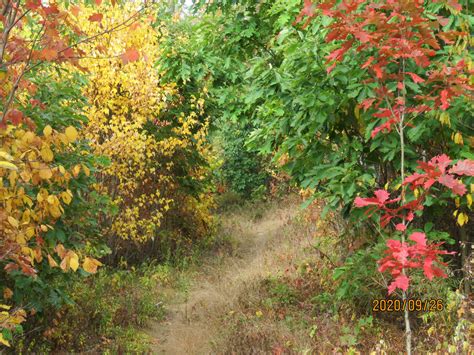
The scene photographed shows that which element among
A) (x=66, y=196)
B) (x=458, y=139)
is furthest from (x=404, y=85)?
(x=66, y=196)

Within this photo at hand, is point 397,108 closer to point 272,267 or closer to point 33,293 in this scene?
point 33,293

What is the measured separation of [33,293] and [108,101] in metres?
4.39

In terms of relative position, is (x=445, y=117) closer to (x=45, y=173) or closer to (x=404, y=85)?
(x=404, y=85)

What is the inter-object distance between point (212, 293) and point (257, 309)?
156cm

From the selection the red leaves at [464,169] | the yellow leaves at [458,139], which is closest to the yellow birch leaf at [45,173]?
the red leaves at [464,169]

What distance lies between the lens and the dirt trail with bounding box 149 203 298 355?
657cm

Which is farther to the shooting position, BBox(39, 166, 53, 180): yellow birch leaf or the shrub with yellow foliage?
the shrub with yellow foliage

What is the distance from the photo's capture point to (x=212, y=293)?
8.43m

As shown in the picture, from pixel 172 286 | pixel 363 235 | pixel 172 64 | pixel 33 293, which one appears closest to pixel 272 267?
pixel 172 286

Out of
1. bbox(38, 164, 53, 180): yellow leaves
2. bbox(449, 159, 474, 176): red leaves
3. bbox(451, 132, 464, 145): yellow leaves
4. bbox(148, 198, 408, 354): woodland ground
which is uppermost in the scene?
bbox(38, 164, 53, 180): yellow leaves

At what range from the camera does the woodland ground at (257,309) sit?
574cm

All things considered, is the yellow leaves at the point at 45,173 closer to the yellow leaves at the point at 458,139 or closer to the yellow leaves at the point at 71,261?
the yellow leaves at the point at 71,261

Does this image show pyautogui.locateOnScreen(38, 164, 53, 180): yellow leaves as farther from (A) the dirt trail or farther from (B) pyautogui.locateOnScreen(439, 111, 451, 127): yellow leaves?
(A) the dirt trail

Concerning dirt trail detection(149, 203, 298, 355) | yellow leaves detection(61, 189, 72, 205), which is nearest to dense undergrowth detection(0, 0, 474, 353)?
yellow leaves detection(61, 189, 72, 205)
